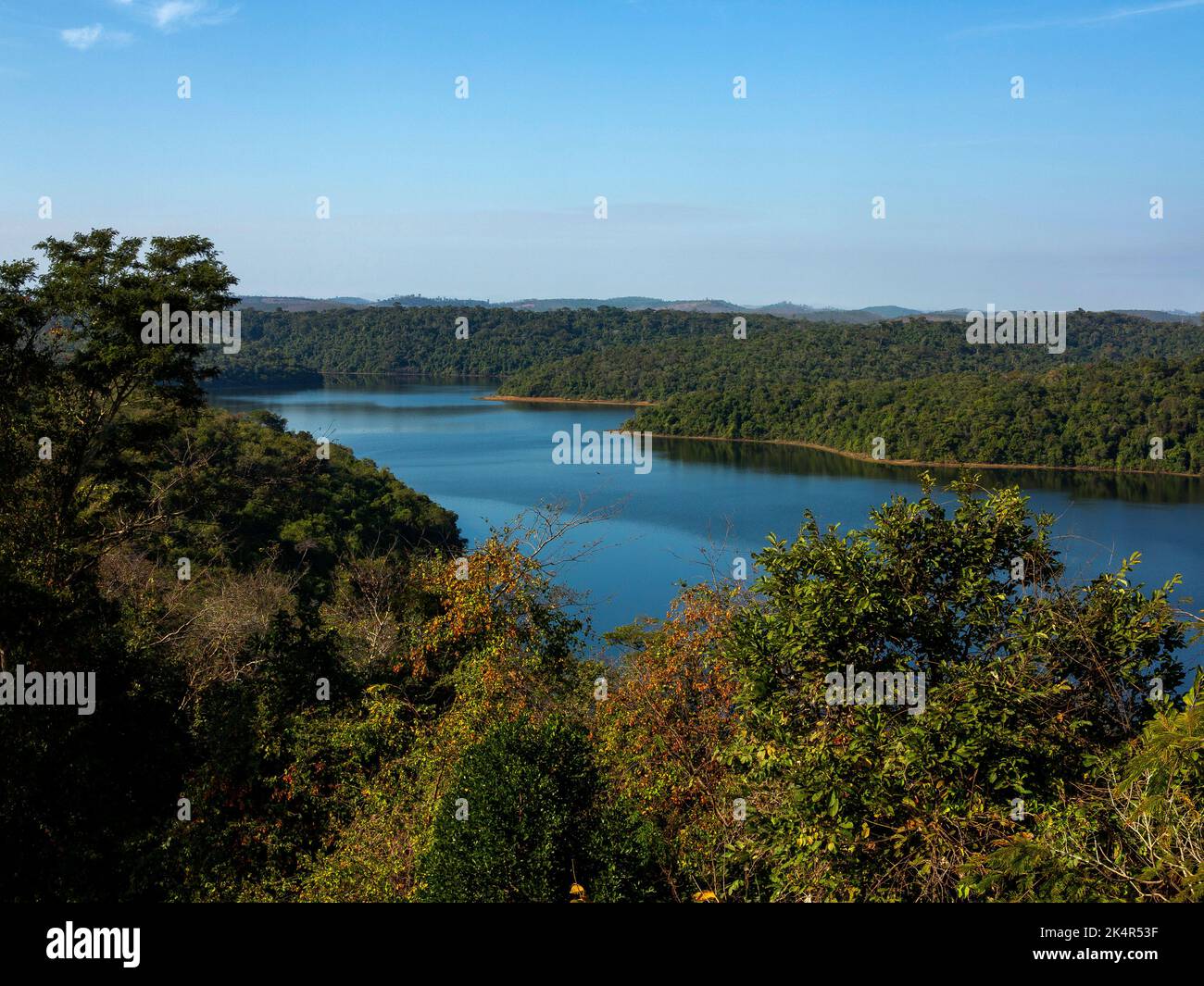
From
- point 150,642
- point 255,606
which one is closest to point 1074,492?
point 255,606

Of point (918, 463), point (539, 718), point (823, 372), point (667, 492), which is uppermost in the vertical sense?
point (823, 372)

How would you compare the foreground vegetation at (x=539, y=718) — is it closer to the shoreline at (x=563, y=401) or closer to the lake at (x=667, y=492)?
the lake at (x=667, y=492)

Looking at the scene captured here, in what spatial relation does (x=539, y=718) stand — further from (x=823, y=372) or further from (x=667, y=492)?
(x=823, y=372)

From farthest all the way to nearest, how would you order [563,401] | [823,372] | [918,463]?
1. [563,401]
2. [823,372]
3. [918,463]

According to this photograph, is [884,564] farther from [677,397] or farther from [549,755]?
[677,397]

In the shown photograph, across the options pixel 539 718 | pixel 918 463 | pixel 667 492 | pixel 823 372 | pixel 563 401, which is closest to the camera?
pixel 539 718

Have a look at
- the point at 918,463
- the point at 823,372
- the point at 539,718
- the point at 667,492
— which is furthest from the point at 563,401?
the point at 539,718

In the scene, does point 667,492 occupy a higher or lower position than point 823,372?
lower
